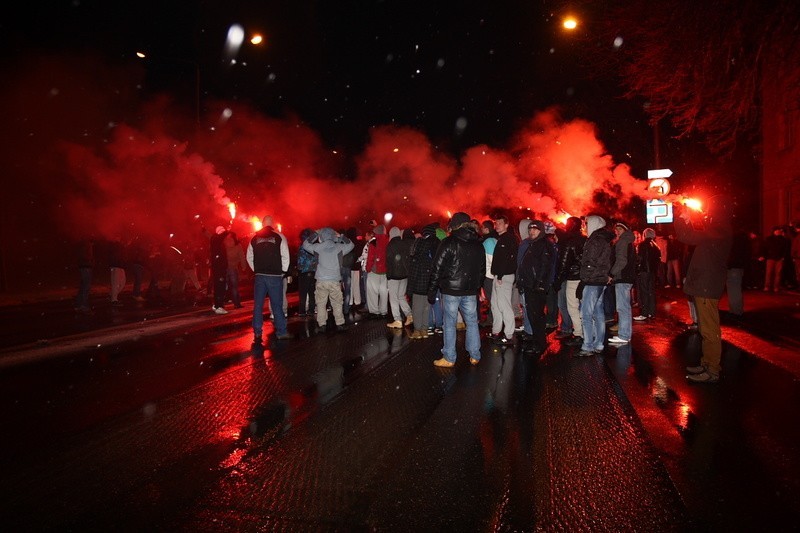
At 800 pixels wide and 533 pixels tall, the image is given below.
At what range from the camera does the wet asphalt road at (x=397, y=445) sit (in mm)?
3201

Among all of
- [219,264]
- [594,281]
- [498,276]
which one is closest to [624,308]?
[594,281]

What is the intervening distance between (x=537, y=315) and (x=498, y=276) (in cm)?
88

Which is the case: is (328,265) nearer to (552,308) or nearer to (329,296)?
(329,296)

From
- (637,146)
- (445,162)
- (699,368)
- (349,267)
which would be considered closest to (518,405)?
(699,368)

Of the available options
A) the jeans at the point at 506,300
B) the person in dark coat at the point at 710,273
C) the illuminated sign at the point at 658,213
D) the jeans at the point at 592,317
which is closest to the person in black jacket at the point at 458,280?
the jeans at the point at 506,300

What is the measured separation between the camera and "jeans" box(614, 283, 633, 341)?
8.34 m

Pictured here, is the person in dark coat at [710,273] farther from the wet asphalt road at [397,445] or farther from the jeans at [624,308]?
the jeans at [624,308]

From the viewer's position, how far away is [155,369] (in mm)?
6848

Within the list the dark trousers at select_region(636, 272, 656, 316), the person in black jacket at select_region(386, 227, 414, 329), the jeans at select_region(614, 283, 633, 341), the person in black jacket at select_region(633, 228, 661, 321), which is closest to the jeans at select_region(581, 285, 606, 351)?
the jeans at select_region(614, 283, 633, 341)

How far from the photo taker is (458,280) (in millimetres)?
6871

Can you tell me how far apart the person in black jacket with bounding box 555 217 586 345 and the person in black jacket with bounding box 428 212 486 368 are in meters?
1.78

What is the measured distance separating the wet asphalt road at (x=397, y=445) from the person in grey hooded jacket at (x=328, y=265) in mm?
2660

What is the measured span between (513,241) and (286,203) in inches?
908

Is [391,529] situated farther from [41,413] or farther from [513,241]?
[513,241]
